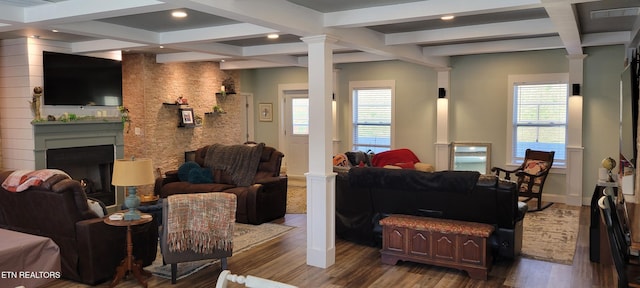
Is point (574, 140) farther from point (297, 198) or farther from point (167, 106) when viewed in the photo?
point (167, 106)

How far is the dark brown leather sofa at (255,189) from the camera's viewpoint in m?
6.50

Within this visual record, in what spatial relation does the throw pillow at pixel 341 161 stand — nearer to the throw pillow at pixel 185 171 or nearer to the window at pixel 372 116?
the throw pillow at pixel 185 171

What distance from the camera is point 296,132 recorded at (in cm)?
1045

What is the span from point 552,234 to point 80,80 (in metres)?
6.35

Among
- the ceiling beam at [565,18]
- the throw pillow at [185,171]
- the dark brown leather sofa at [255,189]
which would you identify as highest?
the ceiling beam at [565,18]

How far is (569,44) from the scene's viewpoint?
237 inches

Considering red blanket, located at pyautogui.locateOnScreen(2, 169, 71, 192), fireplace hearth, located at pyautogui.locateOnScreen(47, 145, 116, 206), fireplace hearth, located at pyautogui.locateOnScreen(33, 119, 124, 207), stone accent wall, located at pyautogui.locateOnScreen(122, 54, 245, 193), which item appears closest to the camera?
red blanket, located at pyautogui.locateOnScreen(2, 169, 71, 192)

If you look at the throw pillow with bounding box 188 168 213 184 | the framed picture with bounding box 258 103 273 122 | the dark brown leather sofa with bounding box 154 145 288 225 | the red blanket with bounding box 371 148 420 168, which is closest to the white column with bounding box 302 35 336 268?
the dark brown leather sofa with bounding box 154 145 288 225

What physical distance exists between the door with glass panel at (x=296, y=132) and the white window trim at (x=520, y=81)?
13.0 feet

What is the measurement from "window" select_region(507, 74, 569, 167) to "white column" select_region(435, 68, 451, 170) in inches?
39.7

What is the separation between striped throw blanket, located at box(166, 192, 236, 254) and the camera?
4.11 m

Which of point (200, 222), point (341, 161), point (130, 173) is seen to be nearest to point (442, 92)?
point (341, 161)

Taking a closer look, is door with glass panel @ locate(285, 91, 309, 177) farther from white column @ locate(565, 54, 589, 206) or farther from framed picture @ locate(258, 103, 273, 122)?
white column @ locate(565, 54, 589, 206)

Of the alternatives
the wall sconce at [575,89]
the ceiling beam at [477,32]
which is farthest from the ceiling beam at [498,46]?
the ceiling beam at [477,32]
